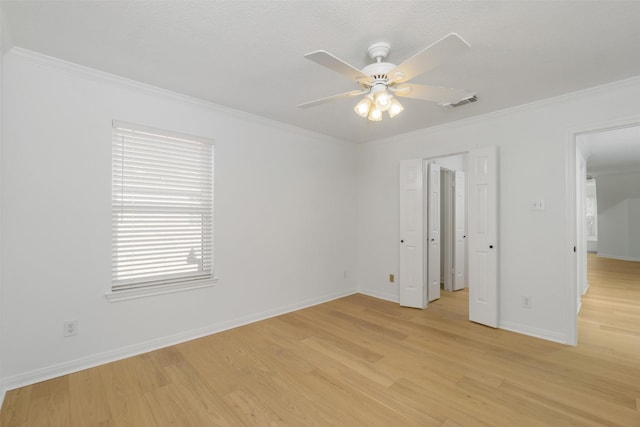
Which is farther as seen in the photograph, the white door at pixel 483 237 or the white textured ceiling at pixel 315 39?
the white door at pixel 483 237

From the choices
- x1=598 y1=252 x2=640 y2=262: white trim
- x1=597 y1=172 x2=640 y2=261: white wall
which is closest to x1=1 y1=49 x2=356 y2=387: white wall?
x1=597 y1=172 x2=640 y2=261: white wall

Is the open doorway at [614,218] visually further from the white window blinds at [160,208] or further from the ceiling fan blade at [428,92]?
the white window blinds at [160,208]

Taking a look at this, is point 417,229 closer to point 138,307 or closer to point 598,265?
point 138,307

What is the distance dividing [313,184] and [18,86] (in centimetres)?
313

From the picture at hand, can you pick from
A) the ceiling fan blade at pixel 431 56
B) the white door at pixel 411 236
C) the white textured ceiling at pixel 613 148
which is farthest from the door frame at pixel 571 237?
the ceiling fan blade at pixel 431 56

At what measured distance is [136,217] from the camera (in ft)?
9.12

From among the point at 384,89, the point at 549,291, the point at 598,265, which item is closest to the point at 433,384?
the point at 549,291

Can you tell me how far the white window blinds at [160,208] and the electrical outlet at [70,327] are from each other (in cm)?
38

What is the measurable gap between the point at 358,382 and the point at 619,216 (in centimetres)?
1104

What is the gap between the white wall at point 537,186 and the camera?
2.94 meters

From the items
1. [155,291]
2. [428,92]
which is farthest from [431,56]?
[155,291]

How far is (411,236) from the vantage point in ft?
13.9

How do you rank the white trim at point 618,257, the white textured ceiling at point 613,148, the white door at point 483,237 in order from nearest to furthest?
the white door at point 483,237
the white textured ceiling at point 613,148
the white trim at point 618,257

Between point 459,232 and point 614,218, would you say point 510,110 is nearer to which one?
point 459,232
